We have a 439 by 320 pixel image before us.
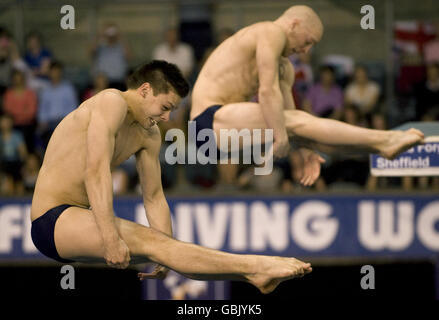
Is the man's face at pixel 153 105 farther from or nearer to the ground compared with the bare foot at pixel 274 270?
farther from the ground

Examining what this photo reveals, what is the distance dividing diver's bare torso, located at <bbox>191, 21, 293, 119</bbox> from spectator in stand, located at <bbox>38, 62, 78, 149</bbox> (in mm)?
3580

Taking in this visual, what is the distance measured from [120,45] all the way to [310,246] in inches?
141

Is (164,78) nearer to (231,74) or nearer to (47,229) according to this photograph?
(231,74)

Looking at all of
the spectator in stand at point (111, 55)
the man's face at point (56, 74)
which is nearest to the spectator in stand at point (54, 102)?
the man's face at point (56, 74)

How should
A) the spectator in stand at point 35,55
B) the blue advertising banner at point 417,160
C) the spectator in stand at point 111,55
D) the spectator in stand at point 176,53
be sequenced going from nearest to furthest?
the blue advertising banner at point 417,160, the spectator in stand at point 176,53, the spectator in stand at point 111,55, the spectator in stand at point 35,55

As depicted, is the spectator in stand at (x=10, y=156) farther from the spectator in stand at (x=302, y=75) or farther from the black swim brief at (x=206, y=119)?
the black swim brief at (x=206, y=119)

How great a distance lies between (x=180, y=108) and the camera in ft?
30.0

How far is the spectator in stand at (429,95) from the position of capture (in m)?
9.05

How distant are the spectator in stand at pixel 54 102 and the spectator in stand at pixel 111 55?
1.65 ft

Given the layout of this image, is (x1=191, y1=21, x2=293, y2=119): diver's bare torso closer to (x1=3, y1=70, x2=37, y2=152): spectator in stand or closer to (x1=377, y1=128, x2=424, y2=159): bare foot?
(x1=377, y1=128, x2=424, y2=159): bare foot

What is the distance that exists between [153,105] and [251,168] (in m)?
3.82

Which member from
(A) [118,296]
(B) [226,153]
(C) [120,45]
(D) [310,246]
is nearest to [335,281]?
(D) [310,246]

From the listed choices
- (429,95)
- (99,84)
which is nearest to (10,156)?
(99,84)
